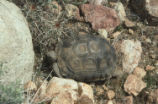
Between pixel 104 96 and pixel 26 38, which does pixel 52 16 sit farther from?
pixel 104 96

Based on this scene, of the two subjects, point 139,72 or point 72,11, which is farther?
point 72,11

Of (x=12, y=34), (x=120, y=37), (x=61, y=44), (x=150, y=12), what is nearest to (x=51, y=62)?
(x=61, y=44)

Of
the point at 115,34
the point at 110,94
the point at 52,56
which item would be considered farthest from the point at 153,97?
the point at 52,56

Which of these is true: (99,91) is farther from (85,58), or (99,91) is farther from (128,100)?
(85,58)

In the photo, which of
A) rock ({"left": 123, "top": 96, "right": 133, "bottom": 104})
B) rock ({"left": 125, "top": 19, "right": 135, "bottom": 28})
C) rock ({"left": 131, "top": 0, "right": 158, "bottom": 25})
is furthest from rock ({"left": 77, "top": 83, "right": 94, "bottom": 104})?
rock ({"left": 131, "top": 0, "right": 158, "bottom": 25})

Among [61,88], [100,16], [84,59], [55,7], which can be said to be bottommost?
[61,88]

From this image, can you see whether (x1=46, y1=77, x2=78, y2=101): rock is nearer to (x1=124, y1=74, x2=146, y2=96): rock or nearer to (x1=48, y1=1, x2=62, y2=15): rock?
(x1=124, y1=74, x2=146, y2=96): rock
